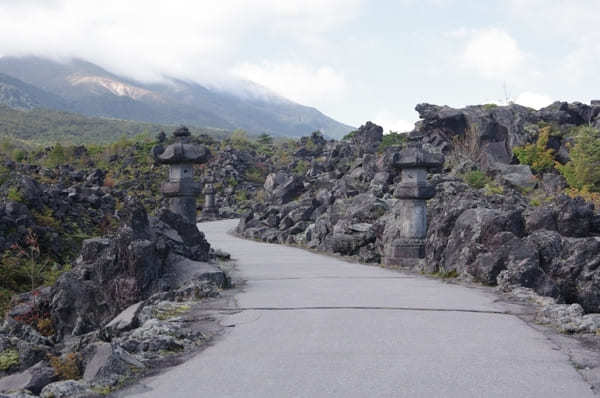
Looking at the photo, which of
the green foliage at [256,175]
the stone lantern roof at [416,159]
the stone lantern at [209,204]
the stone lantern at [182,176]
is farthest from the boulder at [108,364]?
the green foliage at [256,175]

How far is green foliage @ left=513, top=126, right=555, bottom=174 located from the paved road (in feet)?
84.8

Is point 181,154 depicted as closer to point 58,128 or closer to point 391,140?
point 391,140

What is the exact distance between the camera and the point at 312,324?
261 inches

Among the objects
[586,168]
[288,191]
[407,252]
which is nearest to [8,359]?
[407,252]

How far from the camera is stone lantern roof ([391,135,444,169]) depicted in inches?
494

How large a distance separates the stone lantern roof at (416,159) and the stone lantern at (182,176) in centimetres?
469

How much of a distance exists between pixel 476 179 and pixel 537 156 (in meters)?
8.38

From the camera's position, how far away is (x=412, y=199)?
12.9 m

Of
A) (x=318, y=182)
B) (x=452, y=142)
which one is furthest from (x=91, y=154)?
(x=452, y=142)

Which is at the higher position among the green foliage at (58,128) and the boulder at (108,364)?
the green foliage at (58,128)

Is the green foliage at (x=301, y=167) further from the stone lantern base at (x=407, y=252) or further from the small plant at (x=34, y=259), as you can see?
the stone lantern base at (x=407, y=252)

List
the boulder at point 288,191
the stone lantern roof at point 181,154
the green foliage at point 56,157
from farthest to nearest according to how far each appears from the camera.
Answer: the green foliage at point 56,157, the boulder at point 288,191, the stone lantern roof at point 181,154

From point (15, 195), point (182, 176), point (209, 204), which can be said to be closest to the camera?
point (182, 176)

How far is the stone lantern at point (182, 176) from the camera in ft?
44.7
